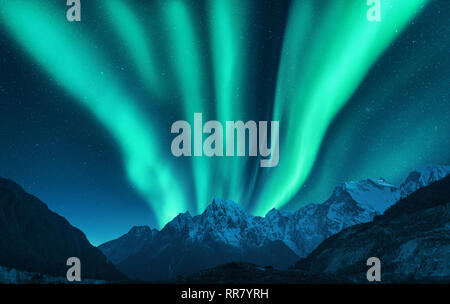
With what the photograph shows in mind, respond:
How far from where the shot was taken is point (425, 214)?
17100 centimetres

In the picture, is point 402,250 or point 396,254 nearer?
point 402,250

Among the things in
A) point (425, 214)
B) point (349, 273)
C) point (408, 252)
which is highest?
point (425, 214)

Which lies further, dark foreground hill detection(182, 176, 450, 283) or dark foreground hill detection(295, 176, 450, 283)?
dark foreground hill detection(295, 176, 450, 283)

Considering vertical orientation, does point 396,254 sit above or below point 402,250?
below

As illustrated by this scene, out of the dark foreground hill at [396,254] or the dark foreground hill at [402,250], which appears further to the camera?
the dark foreground hill at [402,250]
